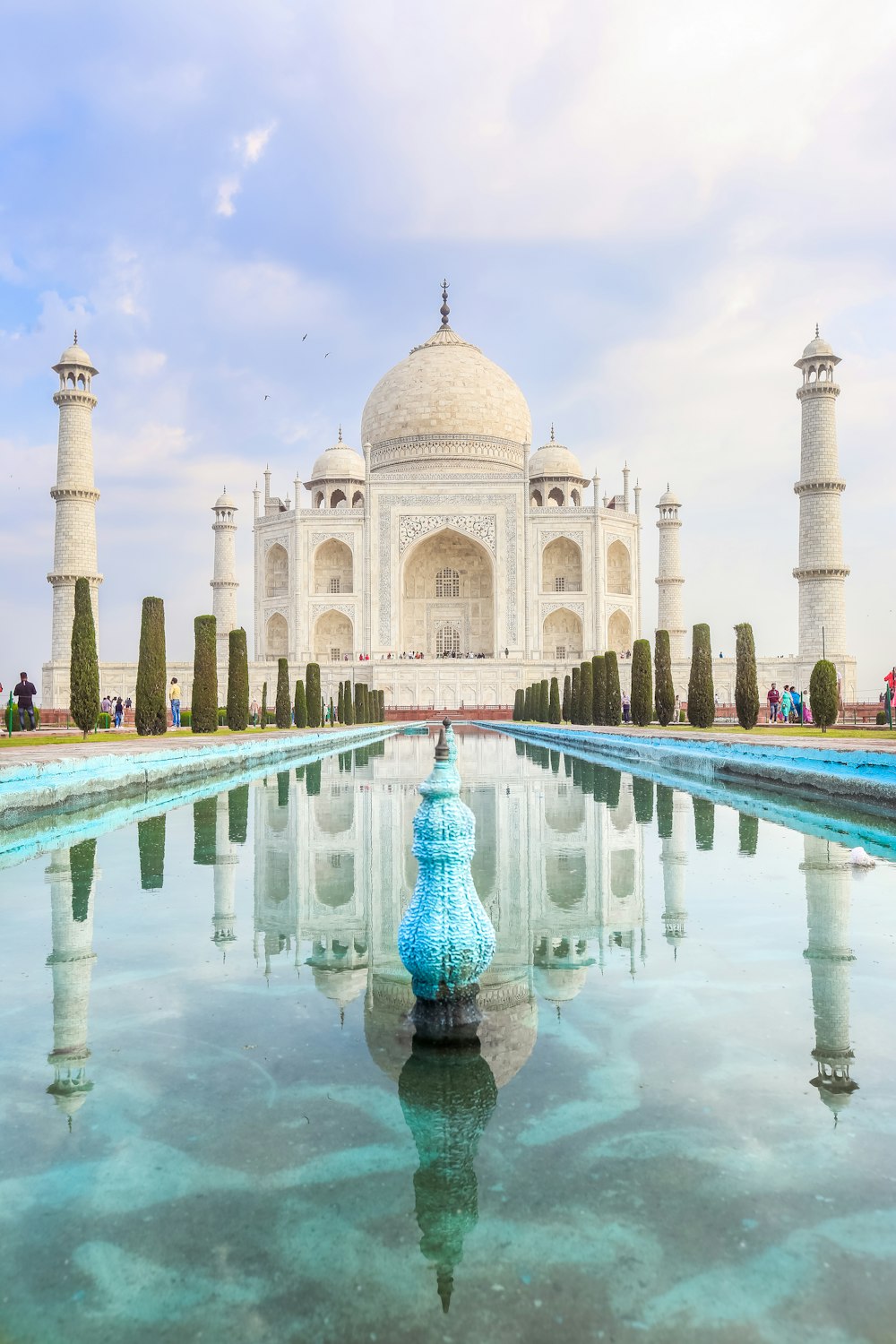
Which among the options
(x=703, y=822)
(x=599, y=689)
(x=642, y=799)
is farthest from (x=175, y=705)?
(x=703, y=822)

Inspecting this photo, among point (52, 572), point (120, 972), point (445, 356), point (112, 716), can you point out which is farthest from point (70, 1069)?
point (445, 356)

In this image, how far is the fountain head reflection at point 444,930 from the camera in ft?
5.07

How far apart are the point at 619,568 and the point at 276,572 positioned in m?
10.7

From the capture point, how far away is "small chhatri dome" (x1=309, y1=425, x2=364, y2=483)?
Answer: 32.1 metres

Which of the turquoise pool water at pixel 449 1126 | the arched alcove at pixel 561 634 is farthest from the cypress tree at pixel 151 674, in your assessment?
the arched alcove at pixel 561 634

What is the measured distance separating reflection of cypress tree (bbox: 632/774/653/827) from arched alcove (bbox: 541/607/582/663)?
2237 cm

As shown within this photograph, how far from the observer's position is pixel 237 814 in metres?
4.57

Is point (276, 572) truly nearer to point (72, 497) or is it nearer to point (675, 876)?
point (72, 497)

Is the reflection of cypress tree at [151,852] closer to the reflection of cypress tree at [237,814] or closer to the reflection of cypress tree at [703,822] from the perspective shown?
the reflection of cypress tree at [237,814]

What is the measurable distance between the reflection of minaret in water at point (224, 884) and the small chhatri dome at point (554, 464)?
29.1m

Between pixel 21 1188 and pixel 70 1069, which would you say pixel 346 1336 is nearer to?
pixel 21 1188

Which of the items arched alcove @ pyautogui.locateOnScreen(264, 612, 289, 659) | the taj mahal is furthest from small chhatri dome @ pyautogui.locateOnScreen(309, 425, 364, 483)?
arched alcove @ pyautogui.locateOnScreen(264, 612, 289, 659)

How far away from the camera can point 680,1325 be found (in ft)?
2.71

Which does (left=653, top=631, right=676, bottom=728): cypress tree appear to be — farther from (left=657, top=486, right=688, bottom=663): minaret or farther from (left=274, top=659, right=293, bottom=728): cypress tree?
(left=657, top=486, right=688, bottom=663): minaret
